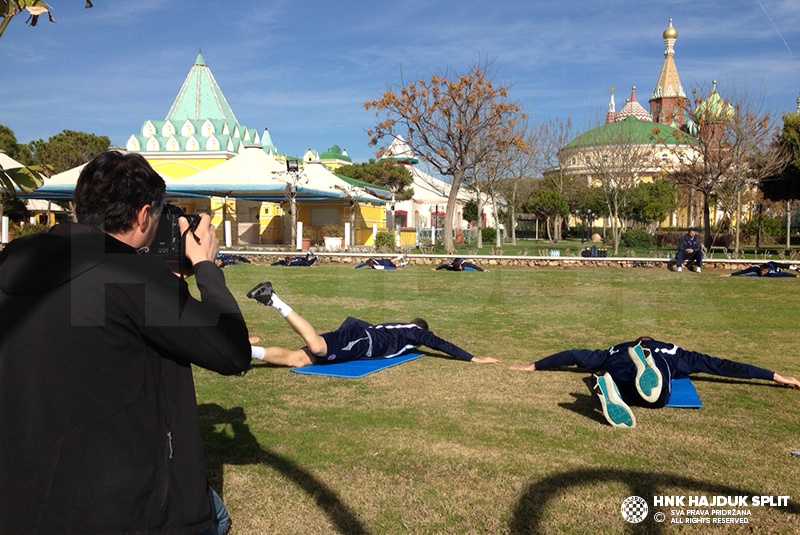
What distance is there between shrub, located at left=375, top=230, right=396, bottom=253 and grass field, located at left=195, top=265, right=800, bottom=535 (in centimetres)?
1857

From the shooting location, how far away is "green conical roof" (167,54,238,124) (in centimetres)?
4303

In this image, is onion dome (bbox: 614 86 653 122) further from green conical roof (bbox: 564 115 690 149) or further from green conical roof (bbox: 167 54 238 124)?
green conical roof (bbox: 167 54 238 124)

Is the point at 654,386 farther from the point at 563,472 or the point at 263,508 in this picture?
the point at 263,508

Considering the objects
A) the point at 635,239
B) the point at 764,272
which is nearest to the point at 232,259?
the point at 764,272

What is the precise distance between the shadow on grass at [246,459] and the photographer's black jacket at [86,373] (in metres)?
1.48

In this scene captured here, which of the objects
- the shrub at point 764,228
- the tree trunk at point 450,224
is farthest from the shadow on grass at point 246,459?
the shrub at point 764,228

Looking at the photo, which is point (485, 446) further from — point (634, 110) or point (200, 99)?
point (634, 110)

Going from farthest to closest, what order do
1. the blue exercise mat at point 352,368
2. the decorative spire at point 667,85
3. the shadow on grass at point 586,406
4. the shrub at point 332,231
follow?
1. the decorative spire at point 667,85
2. the shrub at point 332,231
3. the blue exercise mat at point 352,368
4. the shadow on grass at point 586,406

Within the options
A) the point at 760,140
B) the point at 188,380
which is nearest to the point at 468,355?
the point at 188,380

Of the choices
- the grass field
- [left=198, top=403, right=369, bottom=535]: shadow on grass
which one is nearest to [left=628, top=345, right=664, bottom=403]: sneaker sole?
the grass field

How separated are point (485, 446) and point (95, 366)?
9.78 feet

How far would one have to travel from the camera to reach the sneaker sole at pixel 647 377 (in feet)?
16.5

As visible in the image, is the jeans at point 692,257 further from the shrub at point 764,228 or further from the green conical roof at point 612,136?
the shrub at point 764,228

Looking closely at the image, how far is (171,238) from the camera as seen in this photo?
217 centimetres
